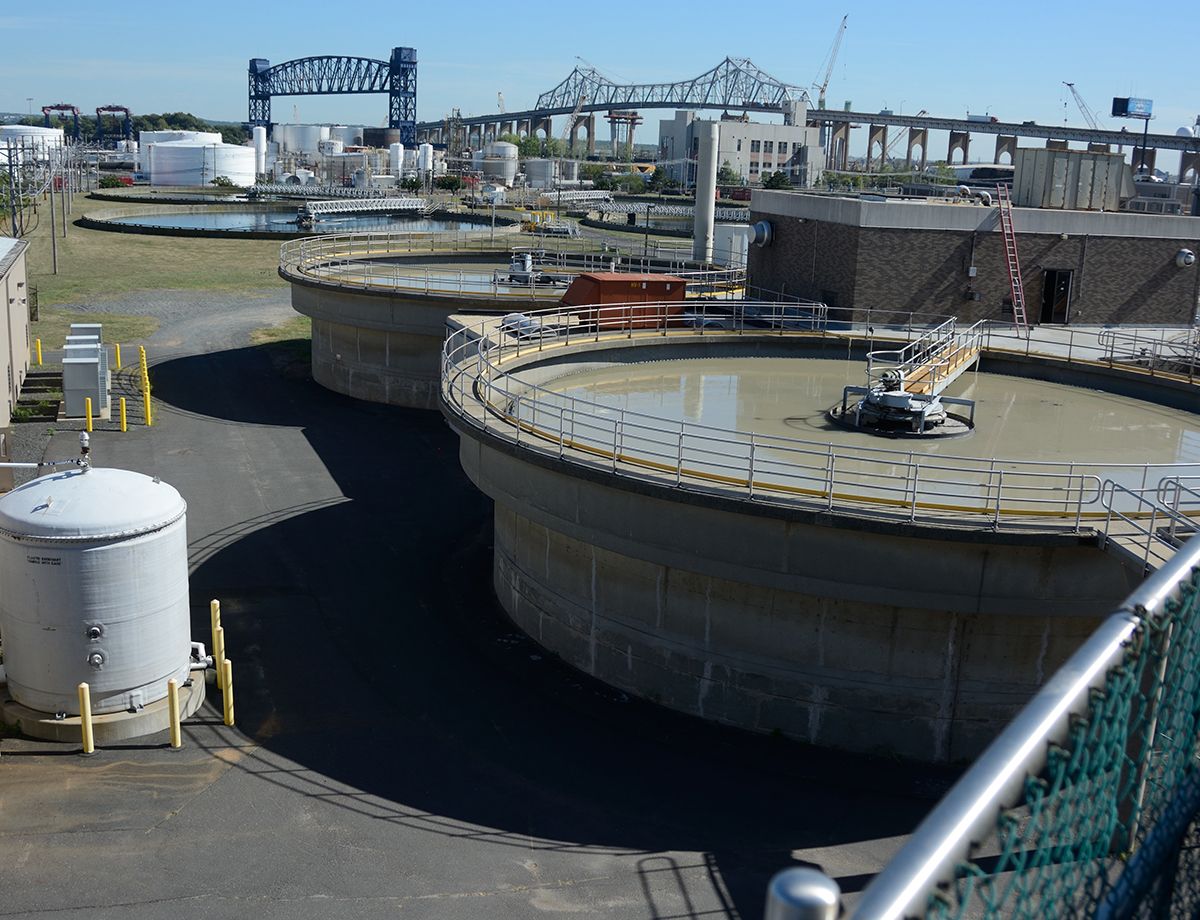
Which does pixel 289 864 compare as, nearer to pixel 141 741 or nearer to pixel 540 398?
pixel 141 741

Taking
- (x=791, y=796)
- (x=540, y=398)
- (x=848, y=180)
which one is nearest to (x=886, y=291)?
(x=540, y=398)

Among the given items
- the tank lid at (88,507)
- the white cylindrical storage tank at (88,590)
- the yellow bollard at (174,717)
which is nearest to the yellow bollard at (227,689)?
the yellow bollard at (174,717)

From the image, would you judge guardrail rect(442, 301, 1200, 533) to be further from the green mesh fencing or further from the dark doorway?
the dark doorway

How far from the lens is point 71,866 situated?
12.0 meters

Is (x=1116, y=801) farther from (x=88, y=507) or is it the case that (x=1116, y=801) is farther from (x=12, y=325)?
(x=12, y=325)

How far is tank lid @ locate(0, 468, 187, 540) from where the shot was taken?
14156 mm

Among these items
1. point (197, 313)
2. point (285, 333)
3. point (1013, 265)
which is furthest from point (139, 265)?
point (1013, 265)

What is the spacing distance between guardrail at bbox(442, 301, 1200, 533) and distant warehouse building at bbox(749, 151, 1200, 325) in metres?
7.76

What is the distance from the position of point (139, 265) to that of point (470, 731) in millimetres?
50691

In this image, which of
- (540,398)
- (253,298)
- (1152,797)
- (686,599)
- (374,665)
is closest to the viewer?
(1152,797)

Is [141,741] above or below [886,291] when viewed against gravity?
below

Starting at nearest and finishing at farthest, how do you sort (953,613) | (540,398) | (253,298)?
1. (953,613)
2. (540,398)
3. (253,298)

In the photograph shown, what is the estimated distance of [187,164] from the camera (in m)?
132

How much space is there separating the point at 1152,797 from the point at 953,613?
10619 mm
